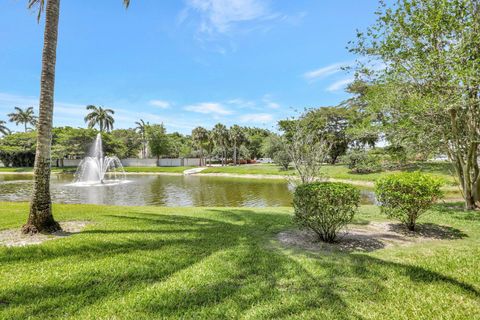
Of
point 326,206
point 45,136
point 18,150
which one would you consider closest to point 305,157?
point 326,206

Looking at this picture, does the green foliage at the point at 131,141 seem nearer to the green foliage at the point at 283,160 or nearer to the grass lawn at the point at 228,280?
the green foliage at the point at 283,160

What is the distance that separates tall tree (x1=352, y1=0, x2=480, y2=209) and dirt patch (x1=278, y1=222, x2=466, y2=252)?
13.1 ft

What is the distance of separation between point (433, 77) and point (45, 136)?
456 inches

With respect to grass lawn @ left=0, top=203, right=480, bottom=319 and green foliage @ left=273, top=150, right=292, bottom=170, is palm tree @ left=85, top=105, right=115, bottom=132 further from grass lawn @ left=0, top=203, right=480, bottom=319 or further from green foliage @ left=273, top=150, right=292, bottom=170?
grass lawn @ left=0, top=203, right=480, bottom=319

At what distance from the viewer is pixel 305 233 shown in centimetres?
666

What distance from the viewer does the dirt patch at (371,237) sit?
18.5 feet

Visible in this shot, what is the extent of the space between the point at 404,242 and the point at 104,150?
Result: 60.4 meters

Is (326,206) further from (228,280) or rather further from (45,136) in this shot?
(45,136)

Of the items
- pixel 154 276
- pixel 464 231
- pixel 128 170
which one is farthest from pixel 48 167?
pixel 128 170

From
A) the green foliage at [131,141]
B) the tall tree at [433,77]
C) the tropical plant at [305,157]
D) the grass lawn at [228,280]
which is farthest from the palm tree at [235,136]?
the grass lawn at [228,280]

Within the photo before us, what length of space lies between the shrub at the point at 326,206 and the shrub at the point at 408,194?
1.64 metres

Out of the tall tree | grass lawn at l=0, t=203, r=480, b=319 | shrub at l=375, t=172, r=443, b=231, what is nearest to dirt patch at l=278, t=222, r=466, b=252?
grass lawn at l=0, t=203, r=480, b=319

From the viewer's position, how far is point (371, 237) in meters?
6.27

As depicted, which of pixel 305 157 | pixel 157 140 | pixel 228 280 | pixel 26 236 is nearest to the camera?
pixel 228 280
